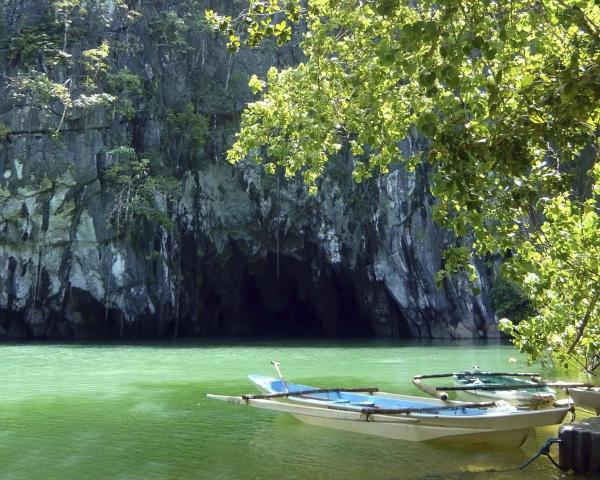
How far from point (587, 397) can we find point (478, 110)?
4.46 m

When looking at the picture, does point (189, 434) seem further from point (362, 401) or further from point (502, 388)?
point (502, 388)

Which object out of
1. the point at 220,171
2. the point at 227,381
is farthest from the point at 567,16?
the point at 220,171

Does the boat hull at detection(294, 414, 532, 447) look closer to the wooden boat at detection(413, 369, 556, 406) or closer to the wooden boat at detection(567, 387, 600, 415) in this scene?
the wooden boat at detection(413, 369, 556, 406)

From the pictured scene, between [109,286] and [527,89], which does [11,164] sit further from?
[527,89]

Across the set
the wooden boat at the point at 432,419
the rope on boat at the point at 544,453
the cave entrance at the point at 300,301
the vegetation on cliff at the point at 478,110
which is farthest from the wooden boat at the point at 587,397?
the cave entrance at the point at 300,301

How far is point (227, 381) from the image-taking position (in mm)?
12250

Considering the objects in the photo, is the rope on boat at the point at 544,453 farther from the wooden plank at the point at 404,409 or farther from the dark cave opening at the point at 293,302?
the dark cave opening at the point at 293,302

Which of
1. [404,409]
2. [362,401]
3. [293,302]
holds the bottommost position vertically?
[362,401]

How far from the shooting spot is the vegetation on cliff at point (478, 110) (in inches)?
169

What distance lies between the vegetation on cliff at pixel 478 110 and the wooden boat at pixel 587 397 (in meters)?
0.50

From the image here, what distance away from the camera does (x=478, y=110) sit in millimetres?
5414

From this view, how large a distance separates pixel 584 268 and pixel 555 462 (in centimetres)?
183

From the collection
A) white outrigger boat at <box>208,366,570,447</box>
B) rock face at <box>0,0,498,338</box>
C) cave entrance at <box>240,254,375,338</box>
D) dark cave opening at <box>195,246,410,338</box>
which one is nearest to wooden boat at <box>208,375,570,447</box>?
white outrigger boat at <box>208,366,570,447</box>

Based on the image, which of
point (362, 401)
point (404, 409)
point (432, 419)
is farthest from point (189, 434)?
point (432, 419)
